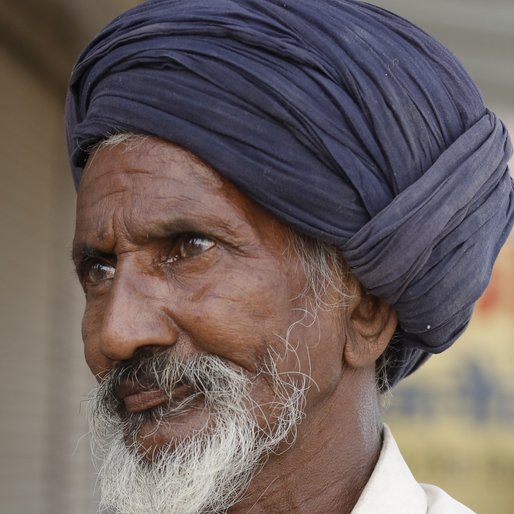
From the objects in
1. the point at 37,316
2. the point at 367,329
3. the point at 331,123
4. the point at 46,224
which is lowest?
the point at 37,316

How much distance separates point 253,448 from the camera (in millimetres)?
2471

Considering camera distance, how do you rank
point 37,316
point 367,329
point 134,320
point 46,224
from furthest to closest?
point 46,224
point 37,316
point 367,329
point 134,320

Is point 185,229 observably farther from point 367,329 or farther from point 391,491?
point 391,491

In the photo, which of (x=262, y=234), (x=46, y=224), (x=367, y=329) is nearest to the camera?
(x=262, y=234)

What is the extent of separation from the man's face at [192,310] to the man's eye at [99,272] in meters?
0.10

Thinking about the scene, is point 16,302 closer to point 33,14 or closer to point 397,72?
point 33,14

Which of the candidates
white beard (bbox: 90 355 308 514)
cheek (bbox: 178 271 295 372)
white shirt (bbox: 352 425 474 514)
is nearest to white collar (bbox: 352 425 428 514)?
white shirt (bbox: 352 425 474 514)

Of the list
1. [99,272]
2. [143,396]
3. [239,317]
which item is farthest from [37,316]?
[239,317]

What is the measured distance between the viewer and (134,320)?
2395 millimetres

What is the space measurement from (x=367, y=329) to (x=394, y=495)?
0.38 meters

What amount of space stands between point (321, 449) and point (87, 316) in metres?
0.61

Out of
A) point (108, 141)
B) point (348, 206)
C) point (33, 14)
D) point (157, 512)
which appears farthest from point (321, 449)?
point (33, 14)

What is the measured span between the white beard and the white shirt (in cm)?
23

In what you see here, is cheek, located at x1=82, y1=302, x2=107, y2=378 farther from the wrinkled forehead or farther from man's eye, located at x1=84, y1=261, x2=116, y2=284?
the wrinkled forehead
